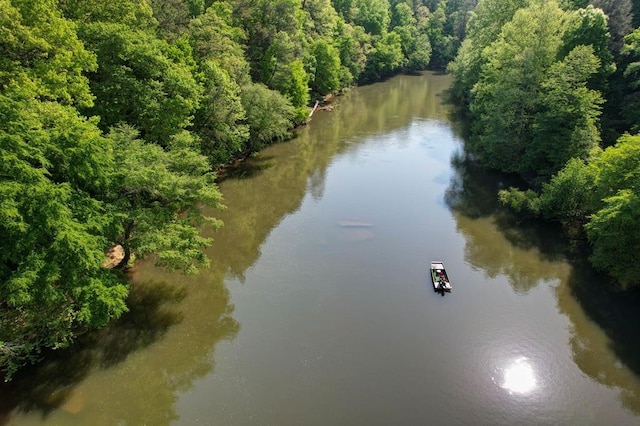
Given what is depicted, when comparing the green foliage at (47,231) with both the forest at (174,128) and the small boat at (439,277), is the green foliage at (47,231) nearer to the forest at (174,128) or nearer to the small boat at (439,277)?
the forest at (174,128)

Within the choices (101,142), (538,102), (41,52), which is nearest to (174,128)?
(41,52)

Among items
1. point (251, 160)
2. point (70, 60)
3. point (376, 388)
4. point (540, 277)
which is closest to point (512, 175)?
point (540, 277)

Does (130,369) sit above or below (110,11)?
below

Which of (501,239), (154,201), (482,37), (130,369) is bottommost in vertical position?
(501,239)

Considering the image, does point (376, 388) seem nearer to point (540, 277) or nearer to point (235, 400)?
point (235, 400)

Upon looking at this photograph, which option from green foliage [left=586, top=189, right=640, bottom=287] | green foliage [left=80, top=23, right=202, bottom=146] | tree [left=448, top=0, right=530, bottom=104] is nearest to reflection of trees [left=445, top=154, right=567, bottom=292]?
green foliage [left=586, top=189, right=640, bottom=287]

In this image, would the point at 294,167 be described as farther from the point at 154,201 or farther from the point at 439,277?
the point at 439,277
